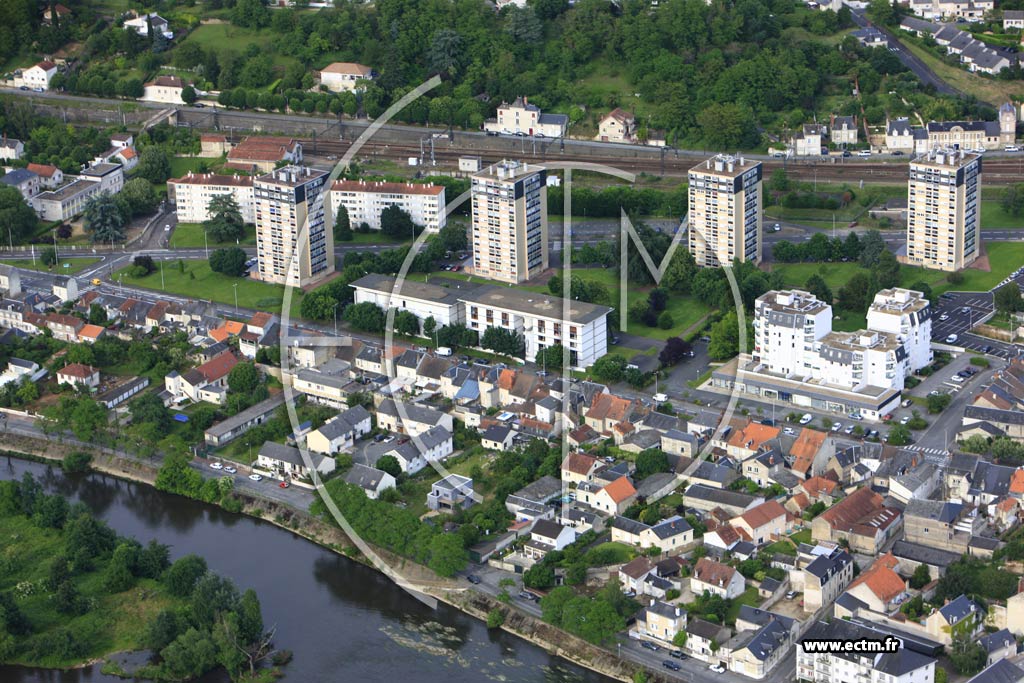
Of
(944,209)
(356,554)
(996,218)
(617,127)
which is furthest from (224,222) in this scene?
(996,218)

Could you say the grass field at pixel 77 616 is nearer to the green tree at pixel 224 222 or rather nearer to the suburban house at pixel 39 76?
the green tree at pixel 224 222

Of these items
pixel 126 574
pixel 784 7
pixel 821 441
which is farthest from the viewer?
pixel 784 7

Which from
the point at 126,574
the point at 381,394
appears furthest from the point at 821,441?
the point at 126,574

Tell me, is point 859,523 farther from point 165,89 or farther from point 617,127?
point 165,89

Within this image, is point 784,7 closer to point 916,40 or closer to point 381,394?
point 916,40

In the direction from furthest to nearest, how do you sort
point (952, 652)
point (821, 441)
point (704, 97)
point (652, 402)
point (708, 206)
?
point (704, 97) → point (708, 206) → point (652, 402) → point (821, 441) → point (952, 652)

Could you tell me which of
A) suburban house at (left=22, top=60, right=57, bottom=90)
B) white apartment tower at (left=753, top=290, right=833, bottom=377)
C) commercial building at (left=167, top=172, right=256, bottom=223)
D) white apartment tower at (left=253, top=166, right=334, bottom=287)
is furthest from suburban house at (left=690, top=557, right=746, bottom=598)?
suburban house at (left=22, top=60, right=57, bottom=90)
